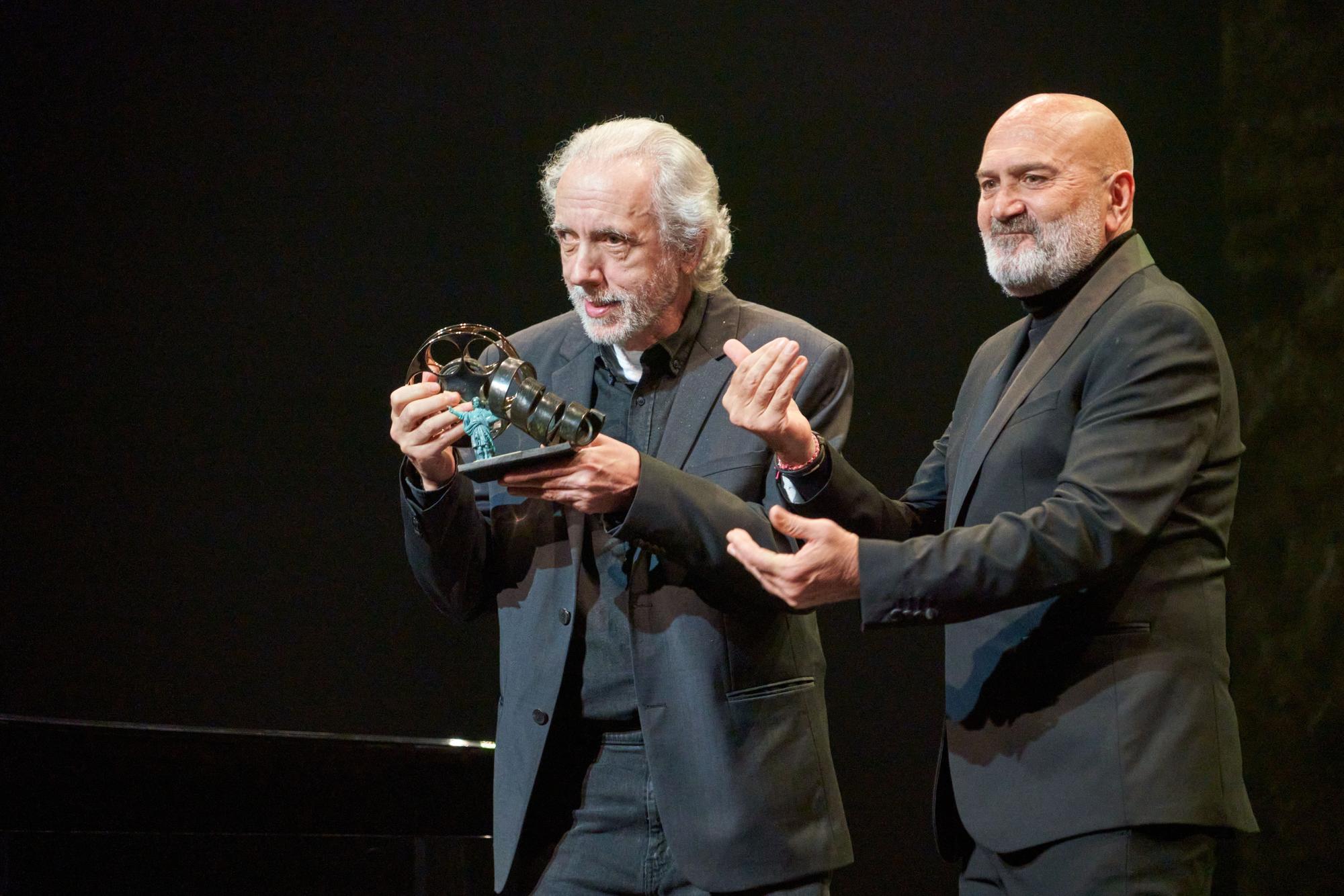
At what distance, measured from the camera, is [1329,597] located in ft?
11.2

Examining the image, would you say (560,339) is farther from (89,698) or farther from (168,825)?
(89,698)

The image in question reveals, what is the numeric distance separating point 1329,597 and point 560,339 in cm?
230

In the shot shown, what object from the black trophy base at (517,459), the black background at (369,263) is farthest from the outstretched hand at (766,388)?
the black background at (369,263)

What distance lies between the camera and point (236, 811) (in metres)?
2.76

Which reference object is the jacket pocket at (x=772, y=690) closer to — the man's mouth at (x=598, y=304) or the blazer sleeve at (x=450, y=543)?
the blazer sleeve at (x=450, y=543)

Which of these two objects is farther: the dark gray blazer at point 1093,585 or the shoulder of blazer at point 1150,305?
the shoulder of blazer at point 1150,305

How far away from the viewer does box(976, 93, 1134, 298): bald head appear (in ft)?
6.00

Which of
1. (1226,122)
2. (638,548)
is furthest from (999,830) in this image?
(1226,122)

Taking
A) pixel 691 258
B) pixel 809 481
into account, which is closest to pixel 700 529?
pixel 809 481

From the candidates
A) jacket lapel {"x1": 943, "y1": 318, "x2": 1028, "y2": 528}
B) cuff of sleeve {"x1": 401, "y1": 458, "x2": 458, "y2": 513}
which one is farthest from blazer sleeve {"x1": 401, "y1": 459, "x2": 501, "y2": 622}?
jacket lapel {"x1": 943, "y1": 318, "x2": 1028, "y2": 528}

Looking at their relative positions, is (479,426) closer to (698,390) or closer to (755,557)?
(698,390)

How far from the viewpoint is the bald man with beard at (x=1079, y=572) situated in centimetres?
154

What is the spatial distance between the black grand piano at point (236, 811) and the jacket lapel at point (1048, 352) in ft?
5.22

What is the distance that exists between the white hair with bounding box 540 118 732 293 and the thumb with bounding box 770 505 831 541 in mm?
695
